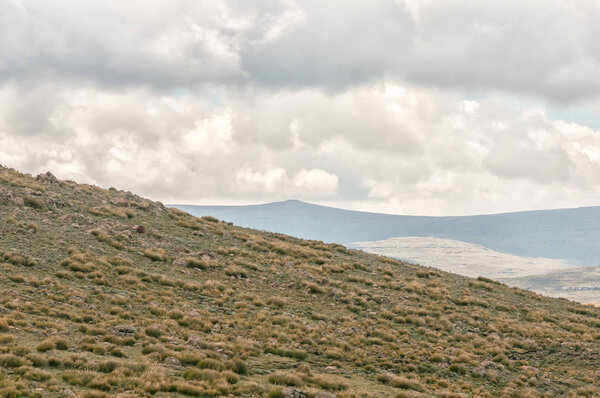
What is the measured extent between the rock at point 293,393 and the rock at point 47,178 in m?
46.6

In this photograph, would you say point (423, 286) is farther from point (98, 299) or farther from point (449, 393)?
point (98, 299)

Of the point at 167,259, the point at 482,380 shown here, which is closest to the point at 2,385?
the point at 482,380

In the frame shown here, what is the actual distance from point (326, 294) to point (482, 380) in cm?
1565

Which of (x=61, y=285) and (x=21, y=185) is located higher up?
(x=21, y=185)

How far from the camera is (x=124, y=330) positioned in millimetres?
23312

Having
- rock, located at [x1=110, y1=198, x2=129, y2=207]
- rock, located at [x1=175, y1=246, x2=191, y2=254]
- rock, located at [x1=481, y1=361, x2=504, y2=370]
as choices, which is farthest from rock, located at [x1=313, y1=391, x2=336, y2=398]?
rock, located at [x1=110, y1=198, x2=129, y2=207]

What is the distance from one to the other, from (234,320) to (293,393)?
445 inches

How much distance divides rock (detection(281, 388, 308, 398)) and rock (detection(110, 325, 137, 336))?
8962 mm

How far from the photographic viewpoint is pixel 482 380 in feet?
86.8

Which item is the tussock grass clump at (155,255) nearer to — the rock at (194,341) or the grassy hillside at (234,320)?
the grassy hillside at (234,320)

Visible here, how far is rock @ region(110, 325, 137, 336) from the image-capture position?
75.4ft

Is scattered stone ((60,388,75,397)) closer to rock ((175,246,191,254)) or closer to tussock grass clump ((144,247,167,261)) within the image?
tussock grass clump ((144,247,167,261))

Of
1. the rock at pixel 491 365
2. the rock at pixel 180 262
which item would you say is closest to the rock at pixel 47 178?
the rock at pixel 180 262

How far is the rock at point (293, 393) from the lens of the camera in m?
17.8
